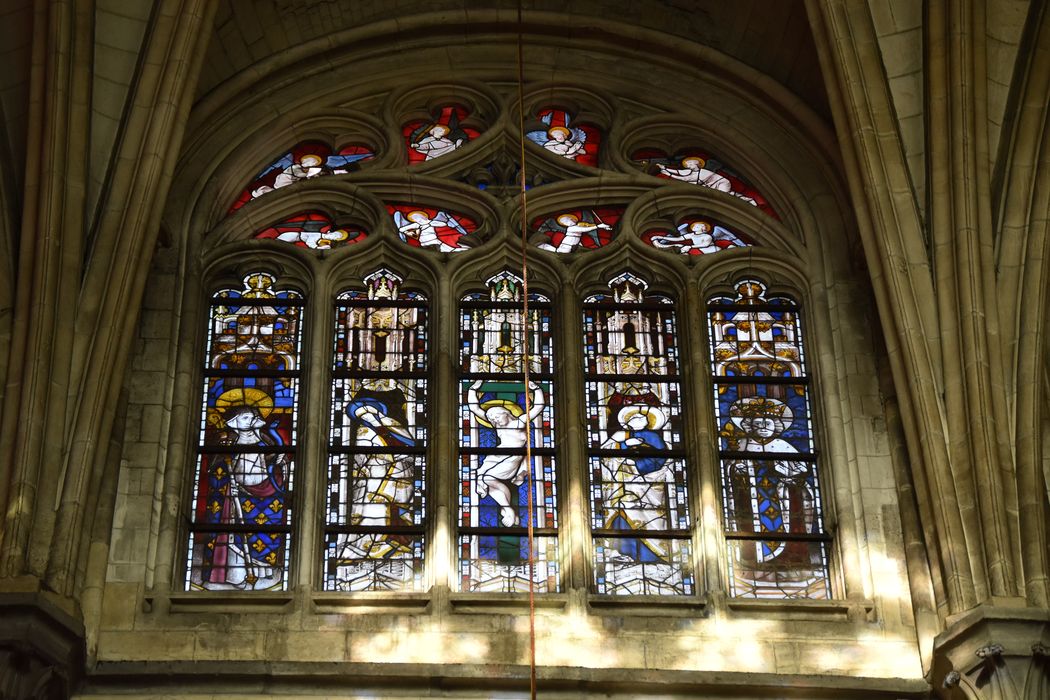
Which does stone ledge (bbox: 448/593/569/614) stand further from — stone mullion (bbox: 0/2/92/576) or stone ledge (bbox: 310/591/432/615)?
stone mullion (bbox: 0/2/92/576)

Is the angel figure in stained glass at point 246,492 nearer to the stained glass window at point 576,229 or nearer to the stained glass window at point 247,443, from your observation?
the stained glass window at point 247,443

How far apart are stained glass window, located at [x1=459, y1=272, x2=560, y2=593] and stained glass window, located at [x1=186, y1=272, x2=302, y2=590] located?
1.29 meters

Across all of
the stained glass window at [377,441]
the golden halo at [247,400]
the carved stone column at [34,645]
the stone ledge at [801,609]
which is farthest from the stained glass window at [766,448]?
the carved stone column at [34,645]

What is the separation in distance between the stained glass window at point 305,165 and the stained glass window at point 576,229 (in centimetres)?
170

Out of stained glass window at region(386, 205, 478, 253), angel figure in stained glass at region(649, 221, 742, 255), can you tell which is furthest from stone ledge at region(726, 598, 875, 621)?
stained glass window at region(386, 205, 478, 253)

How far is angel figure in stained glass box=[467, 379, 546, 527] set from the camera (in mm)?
14609

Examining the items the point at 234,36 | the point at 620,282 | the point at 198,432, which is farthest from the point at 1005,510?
the point at 234,36

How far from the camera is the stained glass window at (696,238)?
53.8 feet

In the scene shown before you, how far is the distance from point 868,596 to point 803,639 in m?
0.60

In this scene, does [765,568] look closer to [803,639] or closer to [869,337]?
[803,639]

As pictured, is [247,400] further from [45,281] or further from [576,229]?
[576,229]

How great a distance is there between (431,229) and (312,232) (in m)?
0.96

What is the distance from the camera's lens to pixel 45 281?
13258mm

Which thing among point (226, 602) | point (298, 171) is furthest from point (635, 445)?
point (298, 171)
